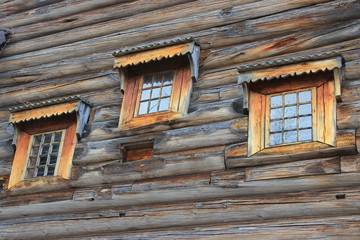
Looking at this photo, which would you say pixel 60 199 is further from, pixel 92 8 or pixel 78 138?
pixel 92 8

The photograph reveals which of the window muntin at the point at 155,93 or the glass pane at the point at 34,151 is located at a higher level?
the window muntin at the point at 155,93

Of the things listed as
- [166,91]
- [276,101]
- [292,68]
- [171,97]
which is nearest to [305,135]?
[276,101]

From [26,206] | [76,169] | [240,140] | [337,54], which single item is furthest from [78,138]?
[337,54]

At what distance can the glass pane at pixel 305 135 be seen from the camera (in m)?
6.63

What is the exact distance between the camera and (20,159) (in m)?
8.26

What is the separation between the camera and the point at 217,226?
655cm

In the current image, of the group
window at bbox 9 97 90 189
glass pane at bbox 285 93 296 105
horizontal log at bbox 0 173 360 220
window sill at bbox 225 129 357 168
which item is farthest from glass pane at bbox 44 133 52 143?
glass pane at bbox 285 93 296 105

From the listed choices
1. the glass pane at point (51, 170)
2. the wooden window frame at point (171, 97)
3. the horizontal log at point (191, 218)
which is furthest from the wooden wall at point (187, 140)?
the glass pane at point (51, 170)

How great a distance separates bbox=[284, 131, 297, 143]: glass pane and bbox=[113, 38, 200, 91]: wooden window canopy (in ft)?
5.30

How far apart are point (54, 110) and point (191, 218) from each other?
8.69 ft

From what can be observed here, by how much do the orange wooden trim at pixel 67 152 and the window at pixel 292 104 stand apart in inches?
92.3

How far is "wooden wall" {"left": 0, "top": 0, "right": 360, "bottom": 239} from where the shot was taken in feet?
20.8

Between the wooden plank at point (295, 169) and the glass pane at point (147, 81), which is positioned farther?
the glass pane at point (147, 81)

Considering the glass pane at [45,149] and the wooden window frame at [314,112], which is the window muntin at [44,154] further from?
the wooden window frame at [314,112]
